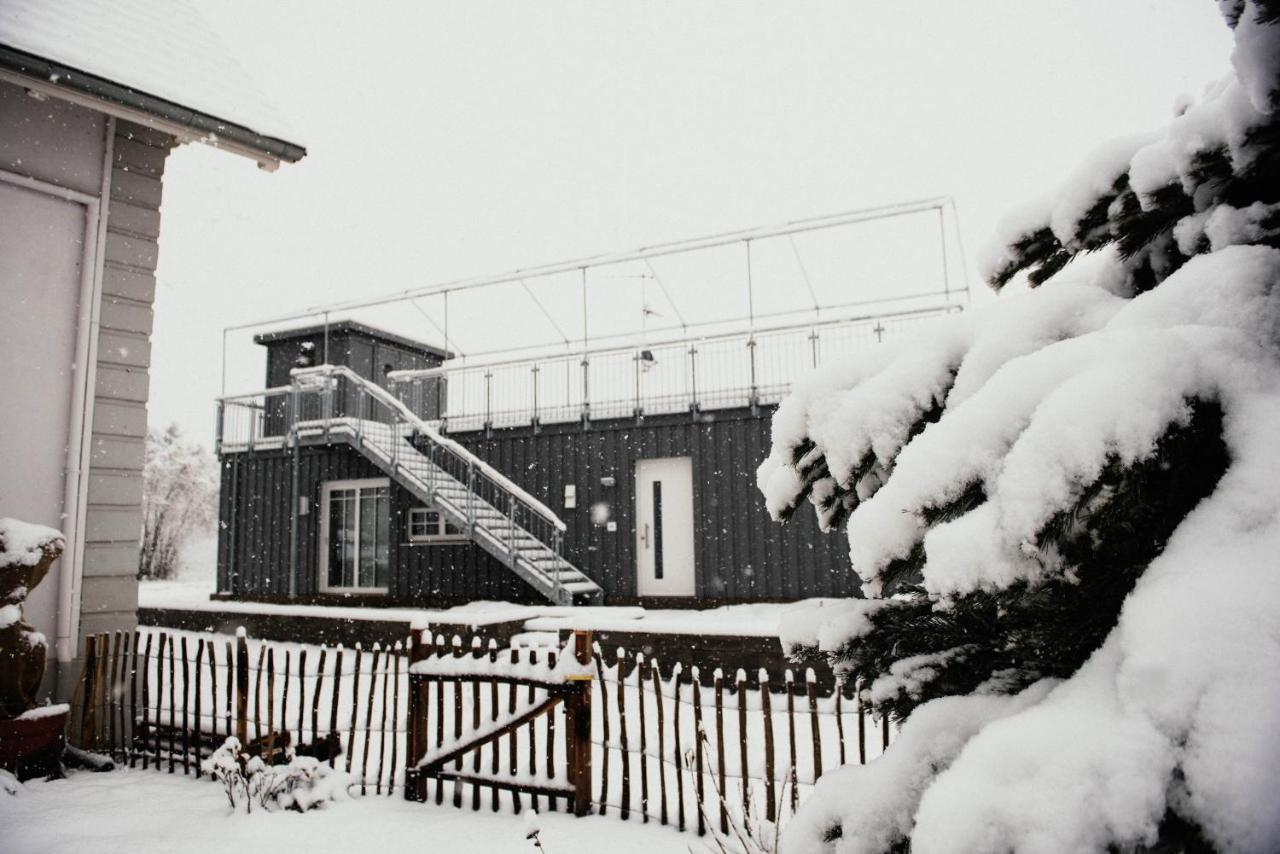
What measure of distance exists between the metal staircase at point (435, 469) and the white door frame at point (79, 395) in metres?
7.94

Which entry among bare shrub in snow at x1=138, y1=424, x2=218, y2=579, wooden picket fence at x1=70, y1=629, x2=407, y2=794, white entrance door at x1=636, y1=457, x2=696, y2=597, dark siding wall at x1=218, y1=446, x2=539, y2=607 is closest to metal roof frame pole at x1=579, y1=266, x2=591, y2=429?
white entrance door at x1=636, y1=457, x2=696, y2=597

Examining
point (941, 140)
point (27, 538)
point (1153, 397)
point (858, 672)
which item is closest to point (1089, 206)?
point (1153, 397)

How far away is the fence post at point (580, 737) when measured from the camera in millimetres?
4691

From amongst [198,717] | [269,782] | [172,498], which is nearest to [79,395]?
[198,717]

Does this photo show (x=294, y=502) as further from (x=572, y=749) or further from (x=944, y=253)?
(x=944, y=253)

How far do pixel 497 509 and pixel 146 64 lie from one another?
10.6 meters

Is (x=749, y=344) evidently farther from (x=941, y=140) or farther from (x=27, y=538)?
(x=941, y=140)

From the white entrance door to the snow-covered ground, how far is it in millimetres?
9614

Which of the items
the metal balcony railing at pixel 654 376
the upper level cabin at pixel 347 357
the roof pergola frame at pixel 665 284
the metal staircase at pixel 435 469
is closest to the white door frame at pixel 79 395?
the metal staircase at pixel 435 469

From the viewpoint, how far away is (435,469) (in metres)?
15.4

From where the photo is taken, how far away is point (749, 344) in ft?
45.7

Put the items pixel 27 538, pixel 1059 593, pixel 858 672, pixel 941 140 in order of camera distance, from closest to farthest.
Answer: pixel 1059 593 → pixel 858 672 → pixel 27 538 → pixel 941 140

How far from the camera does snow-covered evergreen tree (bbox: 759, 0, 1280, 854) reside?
74cm

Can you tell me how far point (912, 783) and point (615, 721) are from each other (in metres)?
6.77
